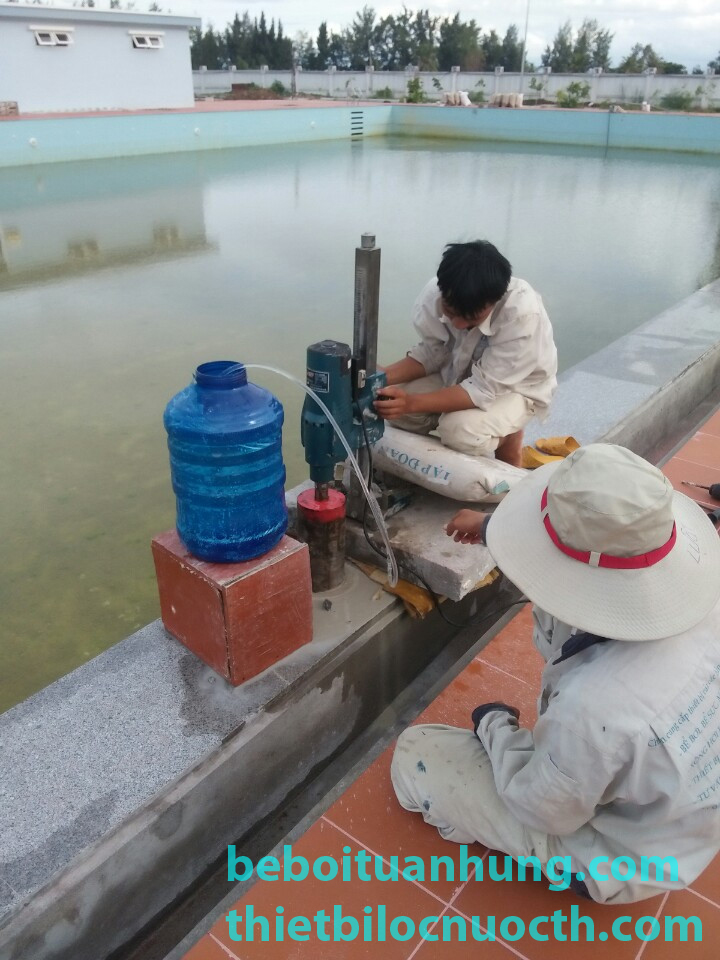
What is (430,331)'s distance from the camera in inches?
101

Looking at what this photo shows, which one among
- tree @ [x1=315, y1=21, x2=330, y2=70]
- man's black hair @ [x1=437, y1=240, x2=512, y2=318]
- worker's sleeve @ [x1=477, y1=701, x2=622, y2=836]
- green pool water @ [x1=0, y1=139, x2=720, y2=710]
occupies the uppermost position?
tree @ [x1=315, y1=21, x2=330, y2=70]

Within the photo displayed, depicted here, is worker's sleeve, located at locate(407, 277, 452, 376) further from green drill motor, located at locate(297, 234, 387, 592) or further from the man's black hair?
green drill motor, located at locate(297, 234, 387, 592)

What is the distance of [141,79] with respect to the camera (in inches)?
815

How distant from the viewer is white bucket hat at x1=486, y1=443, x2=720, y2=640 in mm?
1155

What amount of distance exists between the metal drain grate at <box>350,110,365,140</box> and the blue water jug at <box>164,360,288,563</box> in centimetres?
2485

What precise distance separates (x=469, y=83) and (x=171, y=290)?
113 feet

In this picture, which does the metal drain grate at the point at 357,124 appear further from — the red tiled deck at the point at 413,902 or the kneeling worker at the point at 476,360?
the red tiled deck at the point at 413,902

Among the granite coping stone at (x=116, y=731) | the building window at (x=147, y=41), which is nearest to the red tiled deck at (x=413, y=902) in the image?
the granite coping stone at (x=116, y=731)

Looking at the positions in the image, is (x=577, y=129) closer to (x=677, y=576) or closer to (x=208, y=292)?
(x=208, y=292)

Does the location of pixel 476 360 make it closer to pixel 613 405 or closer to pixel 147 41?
pixel 613 405

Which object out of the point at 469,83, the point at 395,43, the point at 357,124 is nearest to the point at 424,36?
the point at 395,43

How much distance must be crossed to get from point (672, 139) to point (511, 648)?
2403cm

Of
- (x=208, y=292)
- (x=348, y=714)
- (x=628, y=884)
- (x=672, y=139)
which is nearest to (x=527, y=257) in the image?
(x=208, y=292)

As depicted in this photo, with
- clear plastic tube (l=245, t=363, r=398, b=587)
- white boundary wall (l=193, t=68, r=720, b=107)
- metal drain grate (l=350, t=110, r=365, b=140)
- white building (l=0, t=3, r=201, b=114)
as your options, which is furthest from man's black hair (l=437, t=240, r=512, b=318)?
white boundary wall (l=193, t=68, r=720, b=107)
